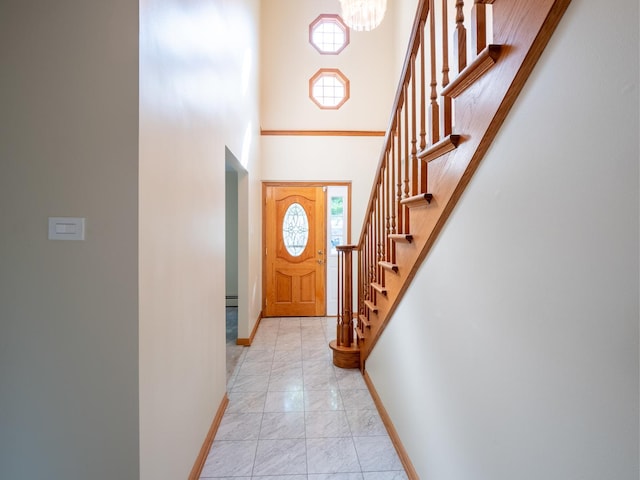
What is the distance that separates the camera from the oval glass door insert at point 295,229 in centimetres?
505

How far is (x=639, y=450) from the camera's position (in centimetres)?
58

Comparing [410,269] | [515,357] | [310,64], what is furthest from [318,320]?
[515,357]

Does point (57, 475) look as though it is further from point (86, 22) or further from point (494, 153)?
point (494, 153)

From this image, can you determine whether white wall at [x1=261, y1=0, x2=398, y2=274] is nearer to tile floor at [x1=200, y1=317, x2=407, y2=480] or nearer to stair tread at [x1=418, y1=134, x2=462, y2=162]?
tile floor at [x1=200, y1=317, x2=407, y2=480]

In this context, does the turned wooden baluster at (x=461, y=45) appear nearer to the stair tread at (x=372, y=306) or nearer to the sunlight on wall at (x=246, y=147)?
the stair tread at (x=372, y=306)

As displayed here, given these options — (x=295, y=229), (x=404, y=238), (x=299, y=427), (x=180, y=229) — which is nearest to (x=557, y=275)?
(x=404, y=238)

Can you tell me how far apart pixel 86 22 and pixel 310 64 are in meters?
4.39

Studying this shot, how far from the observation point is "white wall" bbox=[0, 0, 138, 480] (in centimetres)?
115

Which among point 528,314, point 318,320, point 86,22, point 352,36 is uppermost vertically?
Result: point 352,36

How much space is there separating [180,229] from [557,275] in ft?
4.67

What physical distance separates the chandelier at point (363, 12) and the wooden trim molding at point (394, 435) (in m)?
3.56

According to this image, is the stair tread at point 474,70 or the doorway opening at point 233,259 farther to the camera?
the doorway opening at point 233,259

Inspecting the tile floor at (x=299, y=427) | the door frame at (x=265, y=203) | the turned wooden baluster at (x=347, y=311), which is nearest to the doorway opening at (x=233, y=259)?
the tile floor at (x=299, y=427)

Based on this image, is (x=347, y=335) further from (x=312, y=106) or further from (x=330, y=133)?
(x=312, y=106)
